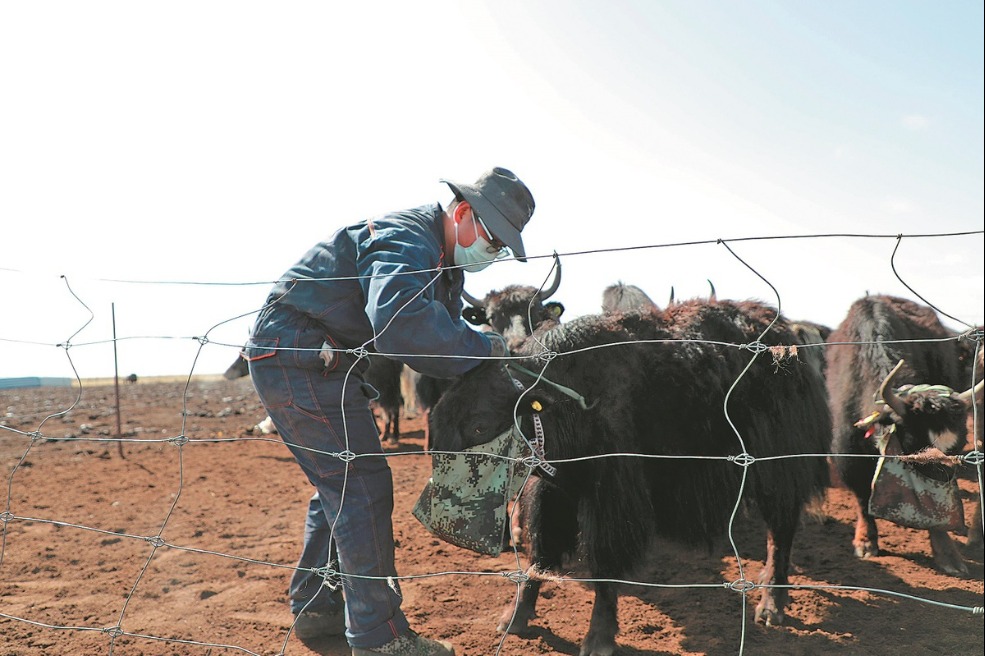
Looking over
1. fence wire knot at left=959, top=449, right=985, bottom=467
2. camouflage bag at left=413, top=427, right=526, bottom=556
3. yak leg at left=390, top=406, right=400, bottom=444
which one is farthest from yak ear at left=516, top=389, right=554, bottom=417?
yak leg at left=390, top=406, right=400, bottom=444

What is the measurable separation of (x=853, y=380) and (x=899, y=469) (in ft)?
4.15

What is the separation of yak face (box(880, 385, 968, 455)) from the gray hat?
2614 mm

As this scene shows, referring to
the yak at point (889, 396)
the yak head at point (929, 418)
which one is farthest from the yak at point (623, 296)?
the yak head at point (929, 418)

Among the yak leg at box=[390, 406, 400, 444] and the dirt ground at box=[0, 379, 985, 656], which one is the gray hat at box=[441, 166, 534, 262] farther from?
the yak leg at box=[390, 406, 400, 444]

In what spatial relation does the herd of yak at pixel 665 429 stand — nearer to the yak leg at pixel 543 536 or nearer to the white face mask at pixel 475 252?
the yak leg at pixel 543 536

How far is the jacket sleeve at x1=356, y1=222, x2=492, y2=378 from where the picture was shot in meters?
2.17

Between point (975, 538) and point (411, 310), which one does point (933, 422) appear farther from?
point (411, 310)

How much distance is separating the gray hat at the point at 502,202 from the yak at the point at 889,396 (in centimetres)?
189

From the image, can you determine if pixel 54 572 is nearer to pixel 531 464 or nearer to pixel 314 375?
pixel 314 375

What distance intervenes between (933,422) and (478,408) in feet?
9.04

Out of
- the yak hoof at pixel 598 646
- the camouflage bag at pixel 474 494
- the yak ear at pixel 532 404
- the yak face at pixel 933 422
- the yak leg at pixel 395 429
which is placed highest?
the yak ear at pixel 532 404

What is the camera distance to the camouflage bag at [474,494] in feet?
7.86

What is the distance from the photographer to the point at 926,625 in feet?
10.7

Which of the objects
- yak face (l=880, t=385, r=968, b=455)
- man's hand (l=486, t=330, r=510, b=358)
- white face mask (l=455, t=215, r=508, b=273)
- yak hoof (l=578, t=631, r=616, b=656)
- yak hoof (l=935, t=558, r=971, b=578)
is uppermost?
white face mask (l=455, t=215, r=508, b=273)
